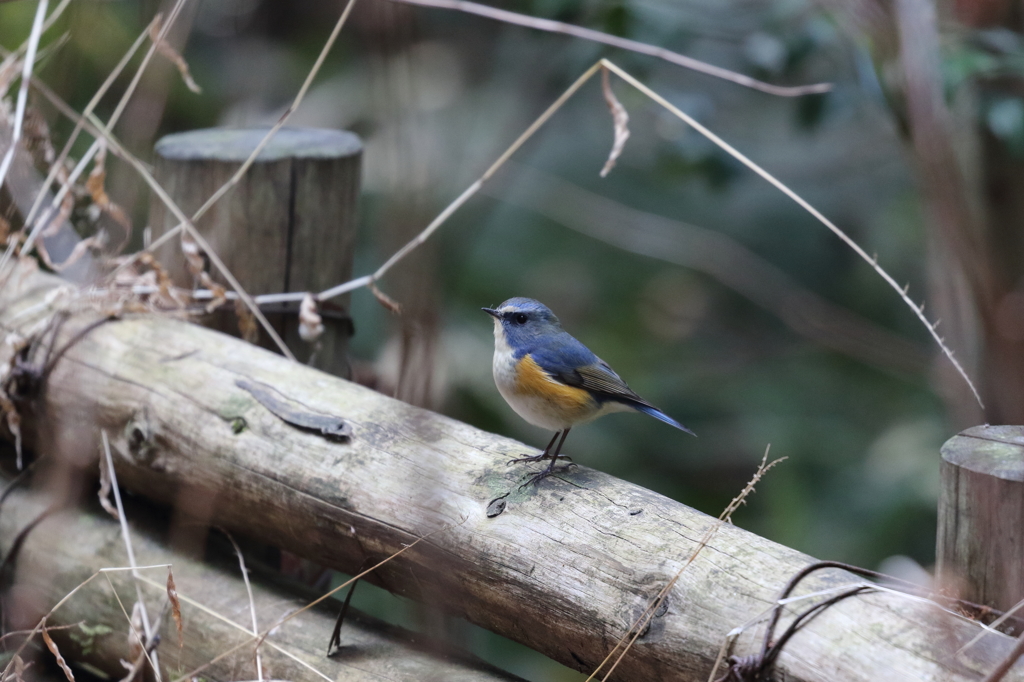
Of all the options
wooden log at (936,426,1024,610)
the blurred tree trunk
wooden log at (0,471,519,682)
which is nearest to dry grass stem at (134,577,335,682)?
wooden log at (0,471,519,682)

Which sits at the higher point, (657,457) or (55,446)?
(55,446)

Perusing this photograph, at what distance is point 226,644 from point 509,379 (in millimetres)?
998

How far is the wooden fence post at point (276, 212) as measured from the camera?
9.42 ft

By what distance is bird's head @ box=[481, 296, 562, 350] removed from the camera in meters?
2.53

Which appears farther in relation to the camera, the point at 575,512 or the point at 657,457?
the point at 657,457

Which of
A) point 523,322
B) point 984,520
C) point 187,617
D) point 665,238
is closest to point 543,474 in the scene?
point 523,322

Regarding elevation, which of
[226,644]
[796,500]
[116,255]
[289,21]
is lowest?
[796,500]

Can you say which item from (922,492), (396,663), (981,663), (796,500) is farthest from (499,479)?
(922,492)

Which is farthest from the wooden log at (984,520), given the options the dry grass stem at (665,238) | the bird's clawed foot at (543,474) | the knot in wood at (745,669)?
the dry grass stem at (665,238)

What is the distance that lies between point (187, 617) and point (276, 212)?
4.30 feet

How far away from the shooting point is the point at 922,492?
15.2ft

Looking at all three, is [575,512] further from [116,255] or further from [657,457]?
[657,457]

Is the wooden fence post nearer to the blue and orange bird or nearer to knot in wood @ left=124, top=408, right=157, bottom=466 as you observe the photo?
knot in wood @ left=124, top=408, right=157, bottom=466

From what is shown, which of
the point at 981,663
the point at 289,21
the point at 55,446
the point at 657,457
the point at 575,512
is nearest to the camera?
the point at 981,663
